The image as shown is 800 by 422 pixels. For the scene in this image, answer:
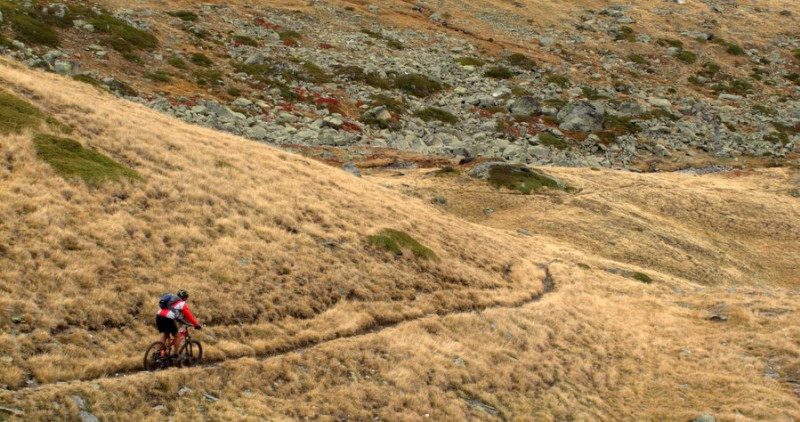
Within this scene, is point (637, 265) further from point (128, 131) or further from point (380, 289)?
point (128, 131)

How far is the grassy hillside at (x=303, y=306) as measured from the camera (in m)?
14.8

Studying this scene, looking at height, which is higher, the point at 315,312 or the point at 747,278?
the point at 315,312

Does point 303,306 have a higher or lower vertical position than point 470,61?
lower

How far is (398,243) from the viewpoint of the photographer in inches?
1122

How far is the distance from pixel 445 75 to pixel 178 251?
9007 centimetres

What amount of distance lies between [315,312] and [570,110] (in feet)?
279

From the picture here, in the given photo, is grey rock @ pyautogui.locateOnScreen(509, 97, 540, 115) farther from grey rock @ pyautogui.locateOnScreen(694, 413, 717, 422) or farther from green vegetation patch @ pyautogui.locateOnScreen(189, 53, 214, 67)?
grey rock @ pyautogui.locateOnScreen(694, 413, 717, 422)

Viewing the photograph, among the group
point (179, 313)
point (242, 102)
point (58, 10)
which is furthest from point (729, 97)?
point (179, 313)

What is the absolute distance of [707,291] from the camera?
38.3 meters

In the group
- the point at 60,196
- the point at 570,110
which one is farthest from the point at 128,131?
the point at 570,110

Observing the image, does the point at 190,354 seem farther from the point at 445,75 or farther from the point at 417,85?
the point at 445,75

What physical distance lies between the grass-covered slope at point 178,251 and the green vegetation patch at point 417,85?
6343 centimetres

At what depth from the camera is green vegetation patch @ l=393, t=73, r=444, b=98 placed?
95.3m

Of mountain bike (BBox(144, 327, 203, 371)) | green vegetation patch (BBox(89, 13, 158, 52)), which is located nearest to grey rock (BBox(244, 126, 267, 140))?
green vegetation patch (BBox(89, 13, 158, 52))
